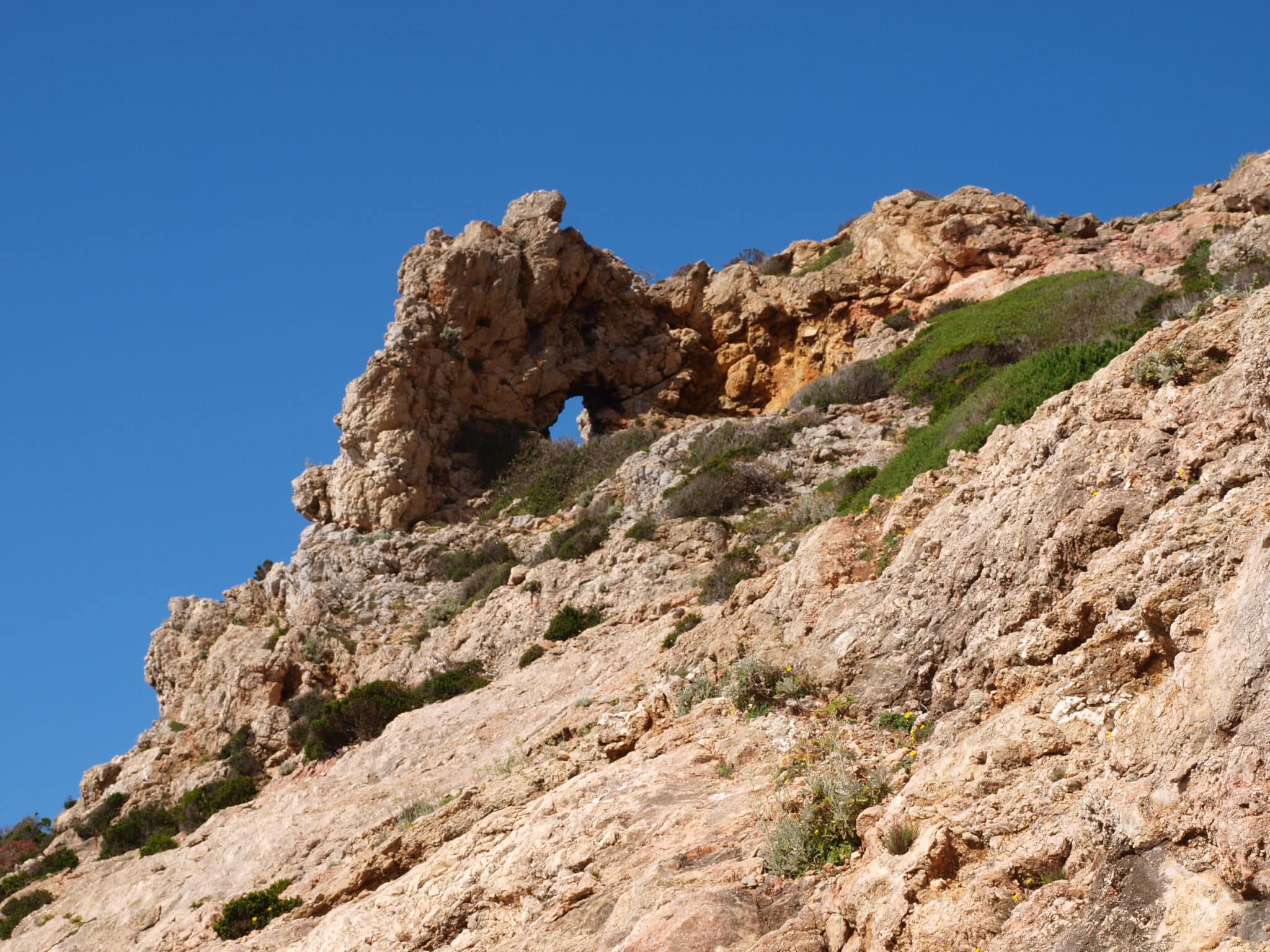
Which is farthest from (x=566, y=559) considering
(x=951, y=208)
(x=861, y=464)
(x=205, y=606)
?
(x=951, y=208)

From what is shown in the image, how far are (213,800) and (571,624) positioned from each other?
7474 millimetres

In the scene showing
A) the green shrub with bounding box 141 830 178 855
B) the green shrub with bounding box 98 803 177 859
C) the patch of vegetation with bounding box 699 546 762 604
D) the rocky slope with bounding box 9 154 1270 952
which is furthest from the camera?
the green shrub with bounding box 98 803 177 859

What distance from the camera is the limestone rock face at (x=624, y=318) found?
112 feet

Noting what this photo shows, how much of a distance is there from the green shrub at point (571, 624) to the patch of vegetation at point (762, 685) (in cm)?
993

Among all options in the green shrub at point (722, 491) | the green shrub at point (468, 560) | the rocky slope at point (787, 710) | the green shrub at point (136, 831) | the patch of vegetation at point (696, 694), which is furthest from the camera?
the green shrub at point (468, 560)

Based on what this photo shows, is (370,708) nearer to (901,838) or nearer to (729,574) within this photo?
(729,574)

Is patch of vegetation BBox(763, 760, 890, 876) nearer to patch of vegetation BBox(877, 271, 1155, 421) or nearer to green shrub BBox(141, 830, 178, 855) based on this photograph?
green shrub BBox(141, 830, 178, 855)

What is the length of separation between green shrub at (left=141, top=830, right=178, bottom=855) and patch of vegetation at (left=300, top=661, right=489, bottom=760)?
109 inches

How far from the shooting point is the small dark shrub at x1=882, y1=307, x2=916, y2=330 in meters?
38.3

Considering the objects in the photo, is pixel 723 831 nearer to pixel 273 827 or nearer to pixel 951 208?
pixel 273 827

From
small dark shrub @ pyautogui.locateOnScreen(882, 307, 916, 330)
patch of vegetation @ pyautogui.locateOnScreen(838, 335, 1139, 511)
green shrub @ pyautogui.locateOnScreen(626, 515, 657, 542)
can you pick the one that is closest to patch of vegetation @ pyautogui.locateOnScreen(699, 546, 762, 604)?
patch of vegetation @ pyautogui.locateOnScreen(838, 335, 1139, 511)

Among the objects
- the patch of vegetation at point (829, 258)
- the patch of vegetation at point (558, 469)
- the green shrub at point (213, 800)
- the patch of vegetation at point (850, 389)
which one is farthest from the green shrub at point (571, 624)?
the patch of vegetation at point (829, 258)

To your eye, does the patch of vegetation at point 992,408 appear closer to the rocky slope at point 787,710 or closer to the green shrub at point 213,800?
the rocky slope at point 787,710

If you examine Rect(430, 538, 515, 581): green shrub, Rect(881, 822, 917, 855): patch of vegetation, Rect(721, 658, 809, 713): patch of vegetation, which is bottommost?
Rect(881, 822, 917, 855): patch of vegetation
